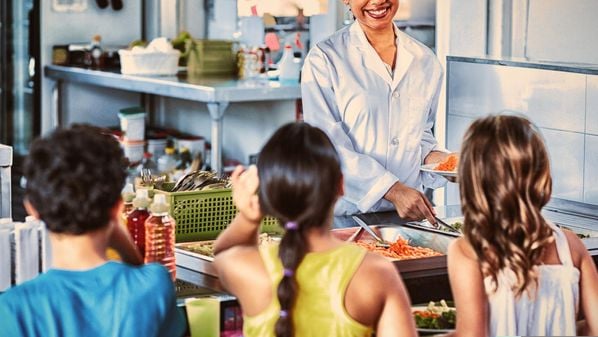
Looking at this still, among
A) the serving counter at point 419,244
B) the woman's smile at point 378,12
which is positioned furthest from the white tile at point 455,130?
the woman's smile at point 378,12

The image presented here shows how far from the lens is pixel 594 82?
3.33 meters

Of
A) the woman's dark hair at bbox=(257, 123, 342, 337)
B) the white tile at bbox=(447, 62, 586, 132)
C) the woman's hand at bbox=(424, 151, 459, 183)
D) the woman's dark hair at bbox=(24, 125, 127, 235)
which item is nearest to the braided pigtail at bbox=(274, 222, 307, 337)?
the woman's dark hair at bbox=(257, 123, 342, 337)

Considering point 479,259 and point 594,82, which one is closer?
point 479,259

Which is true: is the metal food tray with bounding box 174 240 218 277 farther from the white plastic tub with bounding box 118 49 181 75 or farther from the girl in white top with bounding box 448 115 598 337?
the white plastic tub with bounding box 118 49 181 75

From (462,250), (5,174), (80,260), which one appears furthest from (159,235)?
(5,174)

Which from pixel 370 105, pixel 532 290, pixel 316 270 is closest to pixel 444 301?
pixel 532 290

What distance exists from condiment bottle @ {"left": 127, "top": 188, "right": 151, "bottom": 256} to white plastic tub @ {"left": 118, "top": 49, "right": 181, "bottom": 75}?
12.4ft

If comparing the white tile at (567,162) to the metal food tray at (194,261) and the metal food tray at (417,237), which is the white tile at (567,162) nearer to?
the metal food tray at (417,237)

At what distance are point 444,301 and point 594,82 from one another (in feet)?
3.39

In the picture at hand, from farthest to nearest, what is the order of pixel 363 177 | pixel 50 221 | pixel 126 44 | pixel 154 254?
pixel 126 44
pixel 363 177
pixel 154 254
pixel 50 221

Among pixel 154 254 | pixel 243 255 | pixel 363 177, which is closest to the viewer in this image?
pixel 243 255

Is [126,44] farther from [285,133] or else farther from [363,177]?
[285,133]

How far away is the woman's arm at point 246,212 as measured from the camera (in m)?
2.13

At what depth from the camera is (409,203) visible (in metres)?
3.16
